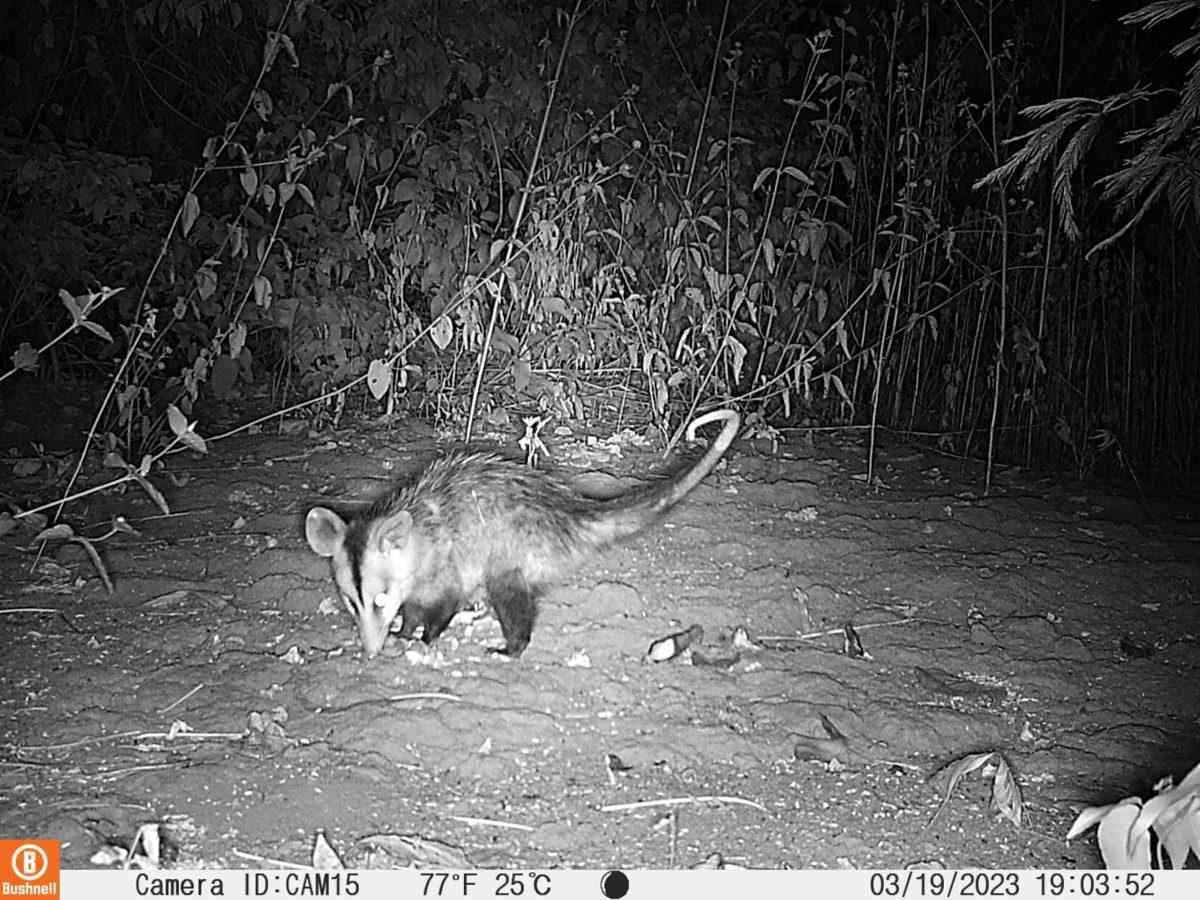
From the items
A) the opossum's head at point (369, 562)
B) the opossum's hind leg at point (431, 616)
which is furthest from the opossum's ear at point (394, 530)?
the opossum's hind leg at point (431, 616)

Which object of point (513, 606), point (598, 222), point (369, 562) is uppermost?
point (598, 222)

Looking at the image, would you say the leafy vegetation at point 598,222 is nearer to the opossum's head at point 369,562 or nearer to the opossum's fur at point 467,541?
the opossum's fur at point 467,541

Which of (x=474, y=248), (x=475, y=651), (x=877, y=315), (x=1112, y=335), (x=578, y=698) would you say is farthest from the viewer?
(x=877, y=315)

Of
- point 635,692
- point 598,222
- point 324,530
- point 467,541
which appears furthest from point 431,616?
point 598,222

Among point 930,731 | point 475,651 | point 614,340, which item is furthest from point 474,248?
point 930,731

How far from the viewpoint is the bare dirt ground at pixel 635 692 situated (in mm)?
2420

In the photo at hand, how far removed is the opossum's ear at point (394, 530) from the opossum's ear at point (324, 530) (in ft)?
0.32

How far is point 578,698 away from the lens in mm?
2979

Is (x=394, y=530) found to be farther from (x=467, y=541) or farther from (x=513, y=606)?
(x=513, y=606)

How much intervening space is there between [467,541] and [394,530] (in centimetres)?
24

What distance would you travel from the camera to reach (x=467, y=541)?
3.38 meters

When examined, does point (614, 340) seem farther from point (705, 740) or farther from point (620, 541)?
point (705, 740)

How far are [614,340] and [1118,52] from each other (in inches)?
91.1

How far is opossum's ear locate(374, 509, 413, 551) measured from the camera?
318 centimetres
